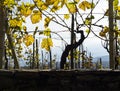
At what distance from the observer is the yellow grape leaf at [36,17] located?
4672 mm

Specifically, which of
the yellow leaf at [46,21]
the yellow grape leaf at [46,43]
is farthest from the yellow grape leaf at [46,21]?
the yellow grape leaf at [46,43]

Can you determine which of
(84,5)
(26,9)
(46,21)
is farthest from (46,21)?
(84,5)

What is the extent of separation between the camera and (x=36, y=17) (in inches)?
186

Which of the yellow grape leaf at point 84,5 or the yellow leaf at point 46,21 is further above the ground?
the yellow grape leaf at point 84,5
